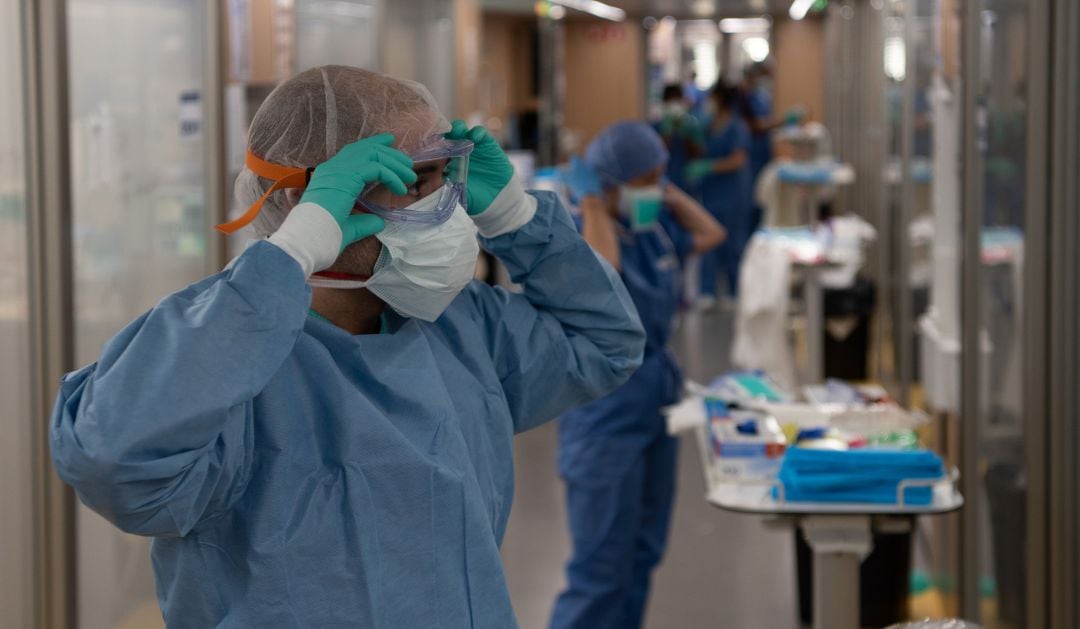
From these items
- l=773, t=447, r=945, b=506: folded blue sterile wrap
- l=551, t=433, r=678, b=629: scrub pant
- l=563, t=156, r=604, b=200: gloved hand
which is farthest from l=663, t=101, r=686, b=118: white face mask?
l=773, t=447, r=945, b=506: folded blue sterile wrap

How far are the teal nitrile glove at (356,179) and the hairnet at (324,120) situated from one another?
1.7 inches

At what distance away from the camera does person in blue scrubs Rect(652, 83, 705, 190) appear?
399 inches

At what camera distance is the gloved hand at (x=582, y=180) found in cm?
376

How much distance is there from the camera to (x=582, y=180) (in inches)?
149

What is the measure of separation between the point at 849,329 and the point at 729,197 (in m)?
3.40

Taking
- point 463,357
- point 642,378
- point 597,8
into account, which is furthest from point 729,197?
point 463,357

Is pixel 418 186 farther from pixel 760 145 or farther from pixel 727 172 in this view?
pixel 760 145

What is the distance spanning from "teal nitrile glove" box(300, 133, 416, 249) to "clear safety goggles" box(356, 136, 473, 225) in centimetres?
3

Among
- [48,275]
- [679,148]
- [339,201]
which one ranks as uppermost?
[679,148]

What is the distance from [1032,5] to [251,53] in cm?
212

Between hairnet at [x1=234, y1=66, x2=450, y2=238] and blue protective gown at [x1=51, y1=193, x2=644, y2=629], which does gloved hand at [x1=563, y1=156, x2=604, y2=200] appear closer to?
blue protective gown at [x1=51, y1=193, x2=644, y2=629]

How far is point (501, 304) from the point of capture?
5.98ft

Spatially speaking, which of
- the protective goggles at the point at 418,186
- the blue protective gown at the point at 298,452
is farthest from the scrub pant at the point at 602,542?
the protective goggles at the point at 418,186

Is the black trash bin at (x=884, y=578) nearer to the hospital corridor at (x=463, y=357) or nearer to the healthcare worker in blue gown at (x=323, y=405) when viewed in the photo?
the hospital corridor at (x=463, y=357)
